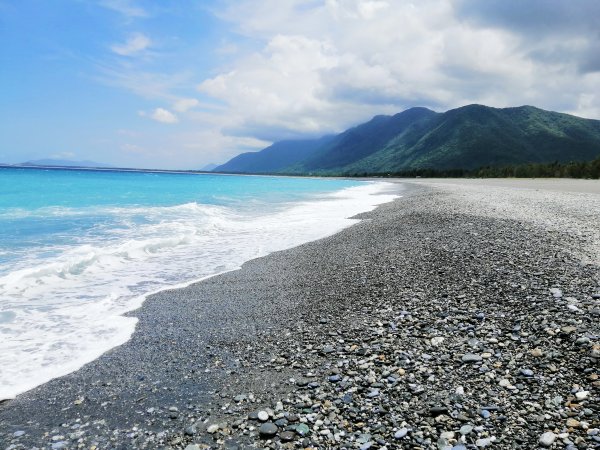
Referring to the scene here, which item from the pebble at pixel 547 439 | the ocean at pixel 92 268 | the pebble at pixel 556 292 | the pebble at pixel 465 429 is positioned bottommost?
the ocean at pixel 92 268

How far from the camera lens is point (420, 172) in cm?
15238

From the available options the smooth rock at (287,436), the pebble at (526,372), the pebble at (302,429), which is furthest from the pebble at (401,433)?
the pebble at (526,372)

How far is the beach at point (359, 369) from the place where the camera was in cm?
435

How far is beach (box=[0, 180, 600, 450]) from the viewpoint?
435 centimetres

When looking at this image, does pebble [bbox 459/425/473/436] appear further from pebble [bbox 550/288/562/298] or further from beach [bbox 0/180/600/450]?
pebble [bbox 550/288/562/298]

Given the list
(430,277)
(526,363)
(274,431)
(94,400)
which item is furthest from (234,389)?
(430,277)

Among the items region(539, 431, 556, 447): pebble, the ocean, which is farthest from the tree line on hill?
region(539, 431, 556, 447): pebble

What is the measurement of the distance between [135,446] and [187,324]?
148 inches

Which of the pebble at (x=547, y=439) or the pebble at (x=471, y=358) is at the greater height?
the pebble at (x=471, y=358)

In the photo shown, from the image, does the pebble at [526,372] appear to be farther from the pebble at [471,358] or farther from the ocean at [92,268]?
the ocean at [92,268]

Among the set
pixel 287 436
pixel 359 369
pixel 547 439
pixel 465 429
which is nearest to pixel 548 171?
pixel 359 369

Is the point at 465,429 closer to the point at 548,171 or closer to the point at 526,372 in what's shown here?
the point at 526,372

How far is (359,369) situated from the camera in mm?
5566

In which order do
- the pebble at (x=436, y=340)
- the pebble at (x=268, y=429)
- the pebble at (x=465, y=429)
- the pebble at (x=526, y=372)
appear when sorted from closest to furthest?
1. the pebble at (x=465, y=429)
2. the pebble at (x=268, y=429)
3. the pebble at (x=526, y=372)
4. the pebble at (x=436, y=340)
